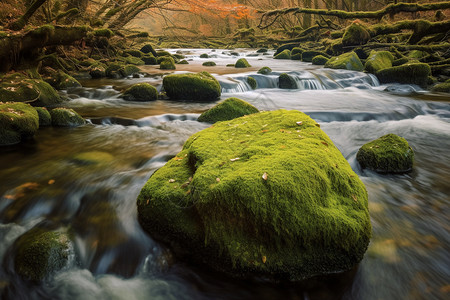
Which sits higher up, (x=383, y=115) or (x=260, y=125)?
(x=260, y=125)

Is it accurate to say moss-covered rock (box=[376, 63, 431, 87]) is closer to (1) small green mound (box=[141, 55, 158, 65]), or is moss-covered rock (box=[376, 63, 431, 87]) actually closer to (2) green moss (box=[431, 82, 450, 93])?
(2) green moss (box=[431, 82, 450, 93])

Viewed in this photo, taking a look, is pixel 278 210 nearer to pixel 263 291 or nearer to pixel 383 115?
pixel 263 291

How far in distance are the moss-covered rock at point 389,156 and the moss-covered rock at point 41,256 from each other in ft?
13.7

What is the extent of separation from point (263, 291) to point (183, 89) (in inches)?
286

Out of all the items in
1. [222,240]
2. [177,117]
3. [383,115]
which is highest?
[222,240]

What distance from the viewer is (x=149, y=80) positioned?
1112 centimetres

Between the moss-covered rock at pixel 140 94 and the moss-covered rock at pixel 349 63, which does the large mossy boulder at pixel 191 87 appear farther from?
the moss-covered rock at pixel 349 63

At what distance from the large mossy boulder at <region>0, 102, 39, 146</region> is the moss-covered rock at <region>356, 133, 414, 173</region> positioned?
19.1 ft

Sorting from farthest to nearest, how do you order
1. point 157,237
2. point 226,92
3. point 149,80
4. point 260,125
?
point 149,80 < point 226,92 < point 260,125 < point 157,237

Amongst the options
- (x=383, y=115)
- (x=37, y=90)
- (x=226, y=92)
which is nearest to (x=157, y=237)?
(x=37, y=90)

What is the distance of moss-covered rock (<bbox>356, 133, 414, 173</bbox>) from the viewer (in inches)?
161

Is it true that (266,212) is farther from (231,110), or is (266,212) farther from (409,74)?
(409,74)

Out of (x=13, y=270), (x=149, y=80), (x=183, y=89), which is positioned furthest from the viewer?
(x=149, y=80)

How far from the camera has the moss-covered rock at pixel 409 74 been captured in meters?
10.1
